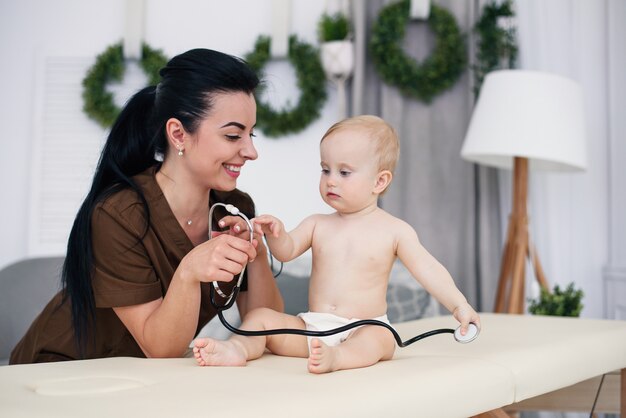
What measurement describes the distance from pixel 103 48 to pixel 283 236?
7.99 ft

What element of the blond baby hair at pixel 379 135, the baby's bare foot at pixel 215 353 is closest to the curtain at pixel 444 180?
the blond baby hair at pixel 379 135

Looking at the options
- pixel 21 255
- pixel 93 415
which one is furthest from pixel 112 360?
pixel 21 255

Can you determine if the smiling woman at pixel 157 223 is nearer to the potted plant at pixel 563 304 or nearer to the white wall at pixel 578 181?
the potted plant at pixel 563 304

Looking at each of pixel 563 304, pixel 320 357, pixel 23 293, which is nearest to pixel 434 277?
pixel 320 357

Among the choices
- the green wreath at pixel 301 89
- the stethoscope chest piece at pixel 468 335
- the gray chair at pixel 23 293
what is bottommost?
the gray chair at pixel 23 293

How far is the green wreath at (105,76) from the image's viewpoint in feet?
10.3

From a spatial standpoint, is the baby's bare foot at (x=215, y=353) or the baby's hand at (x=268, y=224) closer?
the baby's bare foot at (x=215, y=353)

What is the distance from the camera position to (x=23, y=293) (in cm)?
231

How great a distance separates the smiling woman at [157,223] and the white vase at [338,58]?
161 centimetres

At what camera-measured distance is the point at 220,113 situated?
1.29m

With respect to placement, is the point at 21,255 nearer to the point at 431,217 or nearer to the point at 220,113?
the point at 431,217

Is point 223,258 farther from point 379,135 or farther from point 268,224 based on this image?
point 379,135

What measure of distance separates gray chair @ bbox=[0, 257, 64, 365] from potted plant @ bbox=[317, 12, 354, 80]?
1374 millimetres

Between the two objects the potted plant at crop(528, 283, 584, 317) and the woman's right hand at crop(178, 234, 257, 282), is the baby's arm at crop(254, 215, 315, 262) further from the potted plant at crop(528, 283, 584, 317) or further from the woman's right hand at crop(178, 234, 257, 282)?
the potted plant at crop(528, 283, 584, 317)
